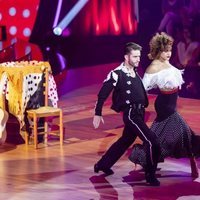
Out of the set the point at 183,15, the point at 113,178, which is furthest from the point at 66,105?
the point at 113,178

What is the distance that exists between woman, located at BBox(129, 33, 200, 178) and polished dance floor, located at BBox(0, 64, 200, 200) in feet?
0.96

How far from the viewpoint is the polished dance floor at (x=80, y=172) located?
5.19m

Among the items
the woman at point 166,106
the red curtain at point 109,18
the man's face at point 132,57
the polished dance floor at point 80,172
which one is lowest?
the polished dance floor at point 80,172

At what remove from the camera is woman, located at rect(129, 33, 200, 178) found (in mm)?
5434

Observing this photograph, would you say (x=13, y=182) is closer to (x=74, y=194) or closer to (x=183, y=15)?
(x=74, y=194)

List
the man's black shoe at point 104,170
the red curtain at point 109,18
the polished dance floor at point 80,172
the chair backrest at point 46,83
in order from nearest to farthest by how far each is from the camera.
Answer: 1. the polished dance floor at point 80,172
2. the man's black shoe at point 104,170
3. the chair backrest at point 46,83
4. the red curtain at point 109,18

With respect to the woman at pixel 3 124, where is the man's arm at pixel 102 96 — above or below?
above

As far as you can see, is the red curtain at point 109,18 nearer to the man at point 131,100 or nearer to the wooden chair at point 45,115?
the wooden chair at point 45,115

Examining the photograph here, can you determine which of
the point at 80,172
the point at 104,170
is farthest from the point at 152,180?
the point at 80,172

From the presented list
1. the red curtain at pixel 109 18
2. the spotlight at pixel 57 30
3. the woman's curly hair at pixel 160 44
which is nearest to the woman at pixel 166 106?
the woman's curly hair at pixel 160 44

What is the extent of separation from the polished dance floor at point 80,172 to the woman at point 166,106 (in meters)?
0.29

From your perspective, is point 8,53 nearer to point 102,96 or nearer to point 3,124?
point 3,124

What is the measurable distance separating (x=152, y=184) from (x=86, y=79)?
6773 mm

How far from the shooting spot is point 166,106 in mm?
5508
